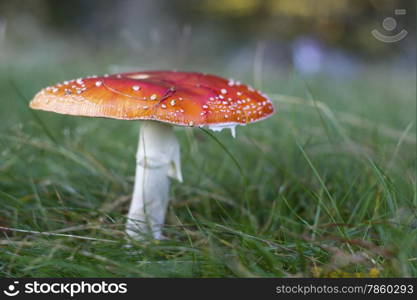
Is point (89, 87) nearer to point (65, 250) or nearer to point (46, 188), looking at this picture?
point (65, 250)

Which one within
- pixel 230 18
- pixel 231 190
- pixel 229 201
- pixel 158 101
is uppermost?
pixel 230 18

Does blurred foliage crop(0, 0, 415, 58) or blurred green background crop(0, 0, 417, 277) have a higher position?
blurred foliage crop(0, 0, 415, 58)

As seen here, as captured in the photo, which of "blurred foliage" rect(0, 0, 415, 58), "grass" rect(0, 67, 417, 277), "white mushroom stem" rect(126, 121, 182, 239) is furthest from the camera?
"blurred foliage" rect(0, 0, 415, 58)

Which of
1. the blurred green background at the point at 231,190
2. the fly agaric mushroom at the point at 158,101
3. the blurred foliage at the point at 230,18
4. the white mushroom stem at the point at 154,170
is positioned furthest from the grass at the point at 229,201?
the blurred foliage at the point at 230,18

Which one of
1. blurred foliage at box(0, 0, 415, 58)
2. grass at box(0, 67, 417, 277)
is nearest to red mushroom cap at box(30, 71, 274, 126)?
grass at box(0, 67, 417, 277)

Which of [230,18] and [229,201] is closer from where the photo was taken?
[229,201]

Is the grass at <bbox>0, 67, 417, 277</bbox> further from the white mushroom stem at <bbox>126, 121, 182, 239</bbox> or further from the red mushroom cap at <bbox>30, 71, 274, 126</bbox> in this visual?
the red mushroom cap at <bbox>30, 71, 274, 126</bbox>

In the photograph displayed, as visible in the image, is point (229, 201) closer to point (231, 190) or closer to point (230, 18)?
point (231, 190)

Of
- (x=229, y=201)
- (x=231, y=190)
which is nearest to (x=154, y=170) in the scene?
(x=229, y=201)
